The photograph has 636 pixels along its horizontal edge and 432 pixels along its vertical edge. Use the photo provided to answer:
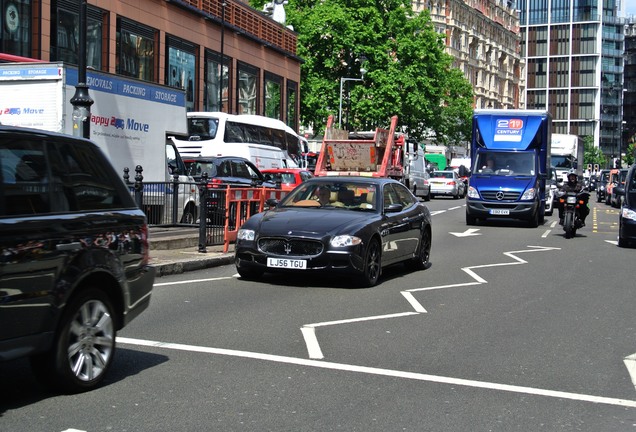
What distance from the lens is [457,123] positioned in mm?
93000

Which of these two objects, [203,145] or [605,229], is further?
[203,145]

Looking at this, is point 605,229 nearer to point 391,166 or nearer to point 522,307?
point 391,166

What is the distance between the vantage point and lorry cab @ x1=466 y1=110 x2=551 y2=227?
88.2 ft

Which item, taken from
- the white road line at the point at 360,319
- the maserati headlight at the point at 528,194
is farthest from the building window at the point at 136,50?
the white road line at the point at 360,319

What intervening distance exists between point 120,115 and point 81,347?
13724mm

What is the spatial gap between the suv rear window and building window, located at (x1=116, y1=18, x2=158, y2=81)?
30863 millimetres

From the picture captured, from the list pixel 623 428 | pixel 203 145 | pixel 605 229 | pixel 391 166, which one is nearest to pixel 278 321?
pixel 623 428

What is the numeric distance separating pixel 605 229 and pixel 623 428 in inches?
899

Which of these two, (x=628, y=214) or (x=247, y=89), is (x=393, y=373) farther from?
(x=247, y=89)

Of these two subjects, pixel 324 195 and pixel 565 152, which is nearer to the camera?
pixel 324 195

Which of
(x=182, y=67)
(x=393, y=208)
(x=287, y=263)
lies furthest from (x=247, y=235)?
(x=182, y=67)

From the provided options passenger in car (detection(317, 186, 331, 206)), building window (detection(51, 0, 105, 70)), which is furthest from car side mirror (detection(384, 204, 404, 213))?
building window (detection(51, 0, 105, 70))

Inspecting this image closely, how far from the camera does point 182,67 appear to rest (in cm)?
4228

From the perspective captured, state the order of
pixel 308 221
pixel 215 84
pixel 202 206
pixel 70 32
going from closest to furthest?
pixel 308 221 < pixel 202 206 < pixel 70 32 < pixel 215 84
